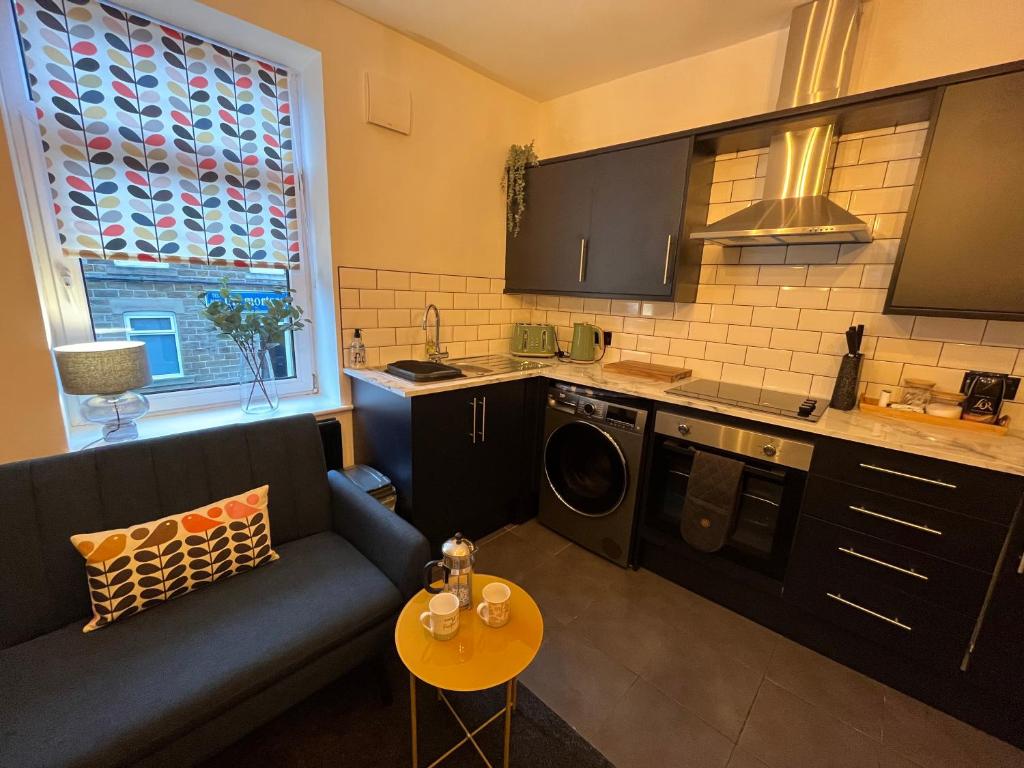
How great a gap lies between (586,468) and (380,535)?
3.98 ft

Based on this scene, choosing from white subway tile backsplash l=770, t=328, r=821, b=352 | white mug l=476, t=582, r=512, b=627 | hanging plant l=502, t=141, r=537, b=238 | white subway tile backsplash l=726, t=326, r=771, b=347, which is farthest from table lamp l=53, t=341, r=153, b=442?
white subway tile backsplash l=770, t=328, r=821, b=352

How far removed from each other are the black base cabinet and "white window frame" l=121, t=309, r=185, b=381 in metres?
0.74

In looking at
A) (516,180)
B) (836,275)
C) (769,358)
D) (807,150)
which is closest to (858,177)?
(807,150)

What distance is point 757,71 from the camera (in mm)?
1982

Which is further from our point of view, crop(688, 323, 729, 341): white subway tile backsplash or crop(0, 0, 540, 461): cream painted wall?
crop(688, 323, 729, 341): white subway tile backsplash

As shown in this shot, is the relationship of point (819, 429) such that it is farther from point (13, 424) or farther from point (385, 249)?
point (13, 424)

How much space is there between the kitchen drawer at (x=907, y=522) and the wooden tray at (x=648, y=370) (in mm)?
795

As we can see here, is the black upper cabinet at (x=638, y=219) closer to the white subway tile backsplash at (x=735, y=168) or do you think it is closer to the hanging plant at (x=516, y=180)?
the white subway tile backsplash at (x=735, y=168)

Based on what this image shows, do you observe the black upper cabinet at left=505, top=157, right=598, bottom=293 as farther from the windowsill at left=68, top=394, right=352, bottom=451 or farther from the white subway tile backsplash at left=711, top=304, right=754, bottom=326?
the windowsill at left=68, top=394, right=352, bottom=451

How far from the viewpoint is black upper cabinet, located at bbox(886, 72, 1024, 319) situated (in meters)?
1.35

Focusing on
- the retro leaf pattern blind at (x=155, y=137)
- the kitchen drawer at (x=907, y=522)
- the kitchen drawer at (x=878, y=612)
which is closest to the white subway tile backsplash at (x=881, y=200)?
the kitchen drawer at (x=907, y=522)

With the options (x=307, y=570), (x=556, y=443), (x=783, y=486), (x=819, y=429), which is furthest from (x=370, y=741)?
(x=819, y=429)

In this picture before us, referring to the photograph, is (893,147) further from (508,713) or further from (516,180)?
(508,713)

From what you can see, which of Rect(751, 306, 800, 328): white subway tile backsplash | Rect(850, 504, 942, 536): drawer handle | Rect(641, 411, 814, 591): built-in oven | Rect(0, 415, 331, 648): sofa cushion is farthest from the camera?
Rect(751, 306, 800, 328): white subway tile backsplash
